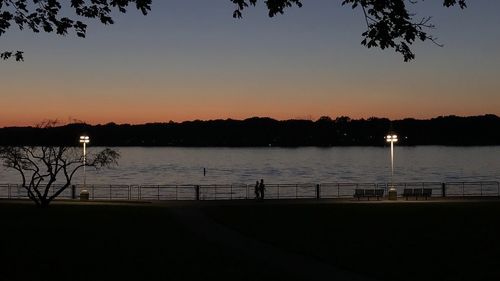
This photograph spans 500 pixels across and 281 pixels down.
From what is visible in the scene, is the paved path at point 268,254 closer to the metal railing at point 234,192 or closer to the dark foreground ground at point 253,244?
the dark foreground ground at point 253,244

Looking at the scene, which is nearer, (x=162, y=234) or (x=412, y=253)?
(x=412, y=253)

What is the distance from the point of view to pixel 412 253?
1783cm

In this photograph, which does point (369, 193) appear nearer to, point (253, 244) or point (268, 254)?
point (253, 244)

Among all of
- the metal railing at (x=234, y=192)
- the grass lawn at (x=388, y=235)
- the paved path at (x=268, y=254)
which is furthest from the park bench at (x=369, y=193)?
the paved path at (x=268, y=254)

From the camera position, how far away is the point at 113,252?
714 inches

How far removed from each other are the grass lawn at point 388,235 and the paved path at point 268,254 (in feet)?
1.42

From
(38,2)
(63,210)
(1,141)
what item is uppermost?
(38,2)

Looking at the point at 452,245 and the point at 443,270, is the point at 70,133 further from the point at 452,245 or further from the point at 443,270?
the point at 443,270

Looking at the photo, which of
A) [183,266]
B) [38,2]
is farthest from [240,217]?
[38,2]

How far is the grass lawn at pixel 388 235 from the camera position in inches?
619

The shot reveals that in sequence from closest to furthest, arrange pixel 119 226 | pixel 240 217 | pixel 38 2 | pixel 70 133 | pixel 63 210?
1. pixel 38 2
2. pixel 119 226
3. pixel 240 217
4. pixel 63 210
5. pixel 70 133

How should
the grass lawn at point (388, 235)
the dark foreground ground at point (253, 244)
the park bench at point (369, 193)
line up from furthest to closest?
the park bench at point (369, 193) → the grass lawn at point (388, 235) → the dark foreground ground at point (253, 244)

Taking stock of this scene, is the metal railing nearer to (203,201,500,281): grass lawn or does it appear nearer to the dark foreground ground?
(203,201,500,281): grass lawn

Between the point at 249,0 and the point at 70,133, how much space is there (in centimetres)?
2824
